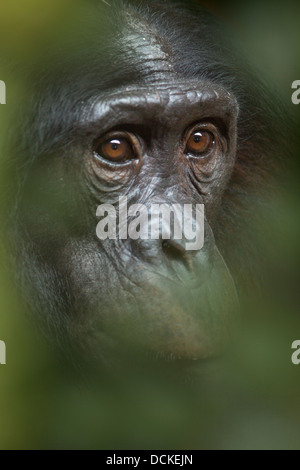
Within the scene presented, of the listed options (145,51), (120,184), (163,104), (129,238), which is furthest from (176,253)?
(145,51)

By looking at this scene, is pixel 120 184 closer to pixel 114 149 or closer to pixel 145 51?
pixel 114 149

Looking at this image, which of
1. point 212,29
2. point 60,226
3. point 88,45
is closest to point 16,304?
point 60,226

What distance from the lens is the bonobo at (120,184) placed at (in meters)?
2.81

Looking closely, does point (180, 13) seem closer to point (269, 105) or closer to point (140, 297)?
point (269, 105)

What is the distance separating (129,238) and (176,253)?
0.20 m

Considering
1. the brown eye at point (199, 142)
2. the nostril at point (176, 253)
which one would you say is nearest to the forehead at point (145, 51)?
the brown eye at point (199, 142)

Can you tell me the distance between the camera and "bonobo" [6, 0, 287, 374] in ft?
9.23

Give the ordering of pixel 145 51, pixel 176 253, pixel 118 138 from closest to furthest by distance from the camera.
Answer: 1. pixel 176 253
2. pixel 118 138
3. pixel 145 51

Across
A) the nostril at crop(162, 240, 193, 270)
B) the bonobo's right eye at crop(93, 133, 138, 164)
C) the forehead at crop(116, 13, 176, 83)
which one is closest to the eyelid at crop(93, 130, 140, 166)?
the bonobo's right eye at crop(93, 133, 138, 164)

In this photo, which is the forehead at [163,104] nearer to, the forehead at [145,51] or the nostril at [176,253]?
the forehead at [145,51]

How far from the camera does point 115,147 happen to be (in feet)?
9.99

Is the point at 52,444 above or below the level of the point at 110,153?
below

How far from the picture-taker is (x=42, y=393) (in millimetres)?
2844

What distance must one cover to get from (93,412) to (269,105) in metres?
1.70
